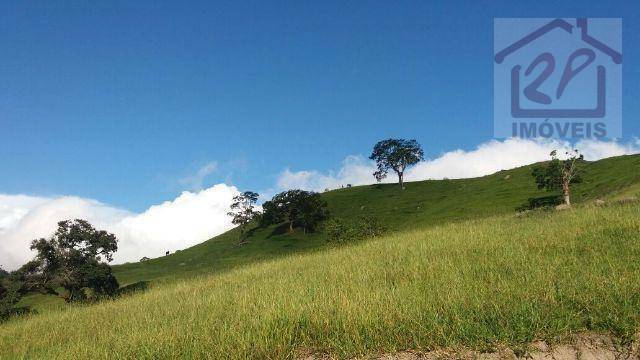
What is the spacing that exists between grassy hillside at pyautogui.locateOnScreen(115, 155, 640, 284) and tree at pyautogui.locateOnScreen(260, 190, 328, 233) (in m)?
3.10

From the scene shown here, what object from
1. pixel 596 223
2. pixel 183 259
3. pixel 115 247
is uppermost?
pixel 596 223

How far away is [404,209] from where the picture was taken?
263ft

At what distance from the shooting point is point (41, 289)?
116 feet

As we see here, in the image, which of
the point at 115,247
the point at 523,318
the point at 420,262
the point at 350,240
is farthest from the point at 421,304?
the point at 115,247

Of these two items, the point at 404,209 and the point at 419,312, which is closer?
the point at 419,312

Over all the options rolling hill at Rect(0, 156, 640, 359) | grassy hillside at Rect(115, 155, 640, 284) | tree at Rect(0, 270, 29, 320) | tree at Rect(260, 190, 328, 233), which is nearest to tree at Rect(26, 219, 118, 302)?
tree at Rect(0, 270, 29, 320)

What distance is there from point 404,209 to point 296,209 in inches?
830

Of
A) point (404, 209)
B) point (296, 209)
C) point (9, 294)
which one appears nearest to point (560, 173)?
point (404, 209)

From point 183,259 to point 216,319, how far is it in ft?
235

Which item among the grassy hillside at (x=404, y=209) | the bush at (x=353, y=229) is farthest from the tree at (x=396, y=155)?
the bush at (x=353, y=229)

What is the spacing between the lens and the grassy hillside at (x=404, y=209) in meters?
61.0

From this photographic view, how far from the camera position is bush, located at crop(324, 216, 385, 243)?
3741 centimetres

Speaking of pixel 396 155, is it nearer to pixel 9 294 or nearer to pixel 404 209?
pixel 404 209

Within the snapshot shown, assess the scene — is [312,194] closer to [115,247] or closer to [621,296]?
[115,247]
